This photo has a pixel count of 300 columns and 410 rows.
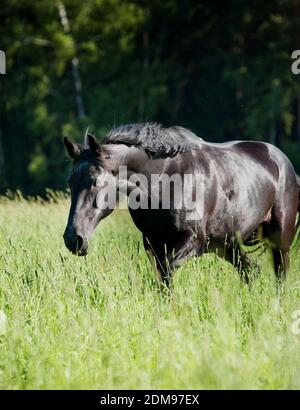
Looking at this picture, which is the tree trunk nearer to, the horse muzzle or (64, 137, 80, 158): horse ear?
(64, 137, 80, 158): horse ear

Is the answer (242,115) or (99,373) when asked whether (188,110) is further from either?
(99,373)

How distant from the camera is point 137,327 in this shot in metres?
5.23

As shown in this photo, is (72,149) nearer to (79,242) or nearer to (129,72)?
(79,242)

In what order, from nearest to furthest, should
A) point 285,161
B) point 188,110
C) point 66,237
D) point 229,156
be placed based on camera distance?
1. point 66,237
2. point 229,156
3. point 285,161
4. point 188,110

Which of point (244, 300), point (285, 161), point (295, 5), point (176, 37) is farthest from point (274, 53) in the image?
point (244, 300)

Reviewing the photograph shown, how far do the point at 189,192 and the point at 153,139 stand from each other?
0.51 m

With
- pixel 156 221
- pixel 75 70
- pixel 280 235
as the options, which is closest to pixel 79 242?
pixel 156 221

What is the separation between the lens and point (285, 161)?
312 inches

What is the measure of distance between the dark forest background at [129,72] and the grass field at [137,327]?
21.2m

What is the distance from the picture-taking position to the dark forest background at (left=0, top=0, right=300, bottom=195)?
28.6 m

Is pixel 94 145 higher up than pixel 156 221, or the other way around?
pixel 94 145

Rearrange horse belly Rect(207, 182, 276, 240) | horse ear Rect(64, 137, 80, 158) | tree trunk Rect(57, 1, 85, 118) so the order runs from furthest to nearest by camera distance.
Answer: tree trunk Rect(57, 1, 85, 118)
horse belly Rect(207, 182, 276, 240)
horse ear Rect(64, 137, 80, 158)

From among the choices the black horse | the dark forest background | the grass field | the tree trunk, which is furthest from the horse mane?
the tree trunk
